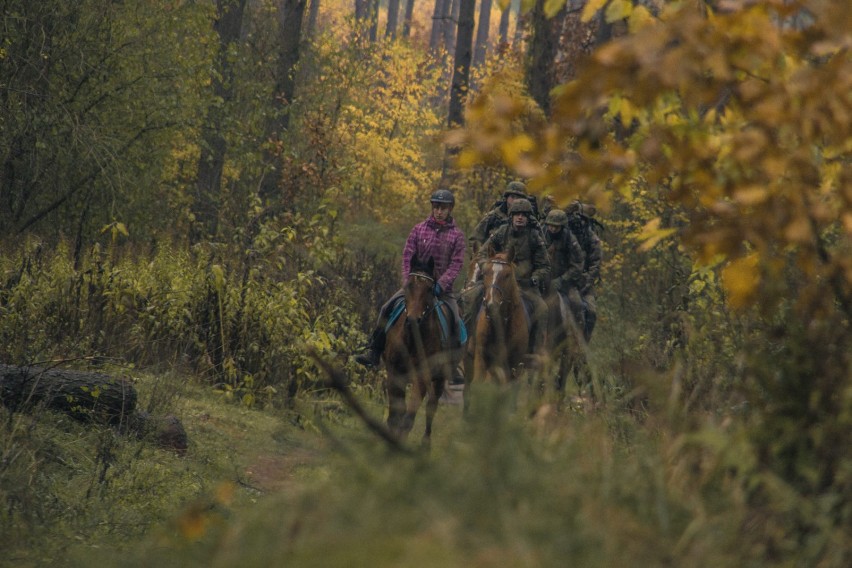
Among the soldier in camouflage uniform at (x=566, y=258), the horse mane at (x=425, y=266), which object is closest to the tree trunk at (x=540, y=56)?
the soldier in camouflage uniform at (x=566, y=258)

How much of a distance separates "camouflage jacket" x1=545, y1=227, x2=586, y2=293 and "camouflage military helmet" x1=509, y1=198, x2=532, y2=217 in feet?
5.64

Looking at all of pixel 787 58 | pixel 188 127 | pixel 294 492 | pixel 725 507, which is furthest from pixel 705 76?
pixel 188 127

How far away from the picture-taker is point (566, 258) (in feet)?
50.3

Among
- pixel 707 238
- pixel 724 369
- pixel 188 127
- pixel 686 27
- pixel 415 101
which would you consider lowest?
pixel 724 369

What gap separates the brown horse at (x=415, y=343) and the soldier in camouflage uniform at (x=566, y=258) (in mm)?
3804

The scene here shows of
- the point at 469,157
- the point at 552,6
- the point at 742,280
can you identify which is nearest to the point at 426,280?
the point at 552,6

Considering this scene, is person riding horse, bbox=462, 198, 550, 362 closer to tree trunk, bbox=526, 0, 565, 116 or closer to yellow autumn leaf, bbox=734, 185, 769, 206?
yellow autumn leaf, bbox=734, 185, 769, 206

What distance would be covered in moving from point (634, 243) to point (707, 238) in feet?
59.7

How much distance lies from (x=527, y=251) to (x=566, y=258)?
191 centimetres

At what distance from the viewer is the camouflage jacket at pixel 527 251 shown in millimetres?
Answer: 13453

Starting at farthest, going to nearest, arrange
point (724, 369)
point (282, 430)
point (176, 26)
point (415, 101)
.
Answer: point (415, 101)
point (176, 26)
point (282, 430)
point (724, 369)

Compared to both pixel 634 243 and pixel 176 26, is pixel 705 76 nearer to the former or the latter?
pixel 176 26

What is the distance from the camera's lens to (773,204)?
156 inches

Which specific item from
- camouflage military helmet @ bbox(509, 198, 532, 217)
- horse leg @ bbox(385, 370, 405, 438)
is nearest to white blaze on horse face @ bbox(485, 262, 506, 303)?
horse leg @ bbox(385, 370, 405, 438)
